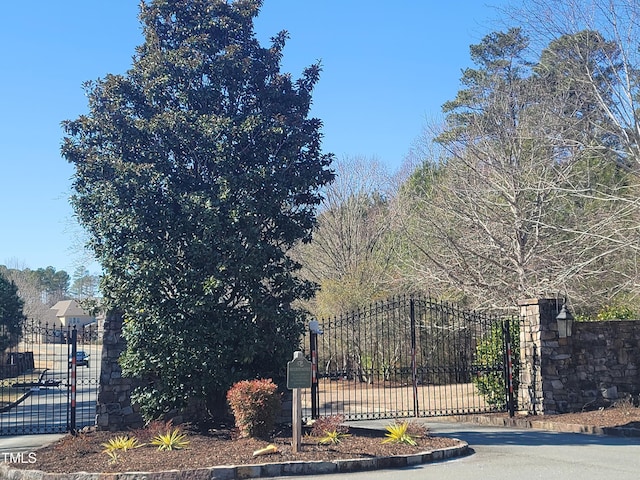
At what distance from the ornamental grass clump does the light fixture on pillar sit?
24.8 ft

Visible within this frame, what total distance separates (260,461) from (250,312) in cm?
375

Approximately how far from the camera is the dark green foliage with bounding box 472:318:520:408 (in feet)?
52.6

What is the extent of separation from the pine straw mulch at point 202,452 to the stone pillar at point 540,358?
475cm

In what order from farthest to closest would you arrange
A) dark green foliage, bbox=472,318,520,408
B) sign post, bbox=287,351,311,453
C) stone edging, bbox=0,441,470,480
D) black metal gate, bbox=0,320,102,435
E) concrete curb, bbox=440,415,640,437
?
dark green foliage, bbox=472,318,520,408 → concrete curb, bbox=440,415,640,437 → black metal gate, bbox=0,320,102,435 → sign post, bbox=287,351,311,453 → stone edging, bbox=0,441,470,480

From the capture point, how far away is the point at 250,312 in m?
12.8

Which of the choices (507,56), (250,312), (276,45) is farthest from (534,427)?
(507,56)

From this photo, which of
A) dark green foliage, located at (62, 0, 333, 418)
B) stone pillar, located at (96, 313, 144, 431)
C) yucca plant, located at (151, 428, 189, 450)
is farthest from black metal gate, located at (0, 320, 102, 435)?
yucca plant, located at (151, 428, 189, 450)

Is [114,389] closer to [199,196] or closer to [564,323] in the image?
[199,196]

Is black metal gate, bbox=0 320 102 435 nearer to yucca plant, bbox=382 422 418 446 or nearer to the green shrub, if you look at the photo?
yucca plant, bbox=382 422 418 446

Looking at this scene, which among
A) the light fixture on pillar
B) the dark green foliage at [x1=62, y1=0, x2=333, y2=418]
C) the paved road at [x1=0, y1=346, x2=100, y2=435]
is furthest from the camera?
the light fixture on pillar

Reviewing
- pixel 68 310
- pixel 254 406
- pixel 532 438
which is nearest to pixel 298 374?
pixel 254 406

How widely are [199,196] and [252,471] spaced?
5.22m

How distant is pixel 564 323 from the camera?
15.3 m

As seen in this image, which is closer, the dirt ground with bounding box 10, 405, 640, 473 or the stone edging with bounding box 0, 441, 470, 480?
the stone edging with bounding box 0, 441, 470, 480
